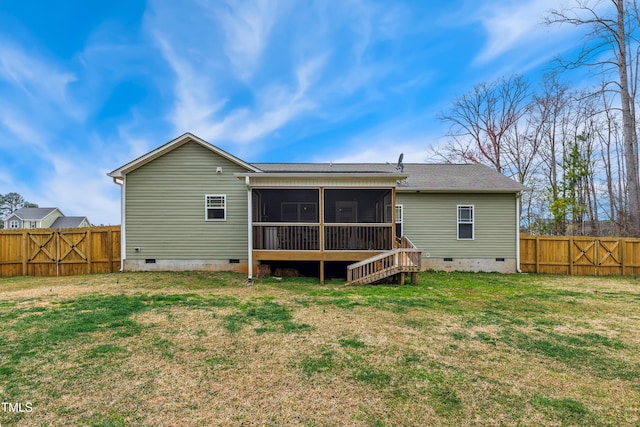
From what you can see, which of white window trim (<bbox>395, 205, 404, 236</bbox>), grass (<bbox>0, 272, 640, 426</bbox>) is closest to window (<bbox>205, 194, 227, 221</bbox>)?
grass (<bbox>0, 272, 640, 426</bbox>)

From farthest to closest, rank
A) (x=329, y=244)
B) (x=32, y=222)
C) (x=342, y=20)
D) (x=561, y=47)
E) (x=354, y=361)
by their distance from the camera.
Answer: (x=32, y=222)
(x=561, y=47)
(x=342, y=20)
(x=329, y=244)
(x=354, y=361)

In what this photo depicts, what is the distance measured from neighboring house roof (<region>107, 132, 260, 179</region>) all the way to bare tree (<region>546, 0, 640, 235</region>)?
16911mm

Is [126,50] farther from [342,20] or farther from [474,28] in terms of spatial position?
[474,28]

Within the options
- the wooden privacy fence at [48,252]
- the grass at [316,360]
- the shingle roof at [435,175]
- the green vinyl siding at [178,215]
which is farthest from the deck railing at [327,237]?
the wooden privacy fence at [48,252]

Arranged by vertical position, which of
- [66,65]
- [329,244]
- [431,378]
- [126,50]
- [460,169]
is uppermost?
[126,50]

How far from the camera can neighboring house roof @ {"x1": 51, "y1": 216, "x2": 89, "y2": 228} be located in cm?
4338

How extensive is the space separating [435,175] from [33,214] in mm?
52733

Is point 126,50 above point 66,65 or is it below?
above

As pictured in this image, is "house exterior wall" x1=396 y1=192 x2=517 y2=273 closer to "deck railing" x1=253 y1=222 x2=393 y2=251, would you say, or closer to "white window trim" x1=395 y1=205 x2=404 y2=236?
"white window trim" x1=395 y1=205 x2=404 y2=236

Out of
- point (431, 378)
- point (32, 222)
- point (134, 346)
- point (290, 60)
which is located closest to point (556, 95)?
point (290, 60)

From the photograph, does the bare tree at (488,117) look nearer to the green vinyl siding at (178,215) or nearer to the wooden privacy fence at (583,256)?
the wooden privacy fence at (583,256)

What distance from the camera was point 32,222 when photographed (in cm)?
4144

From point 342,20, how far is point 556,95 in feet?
58.7

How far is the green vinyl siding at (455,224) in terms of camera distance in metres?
12.5
